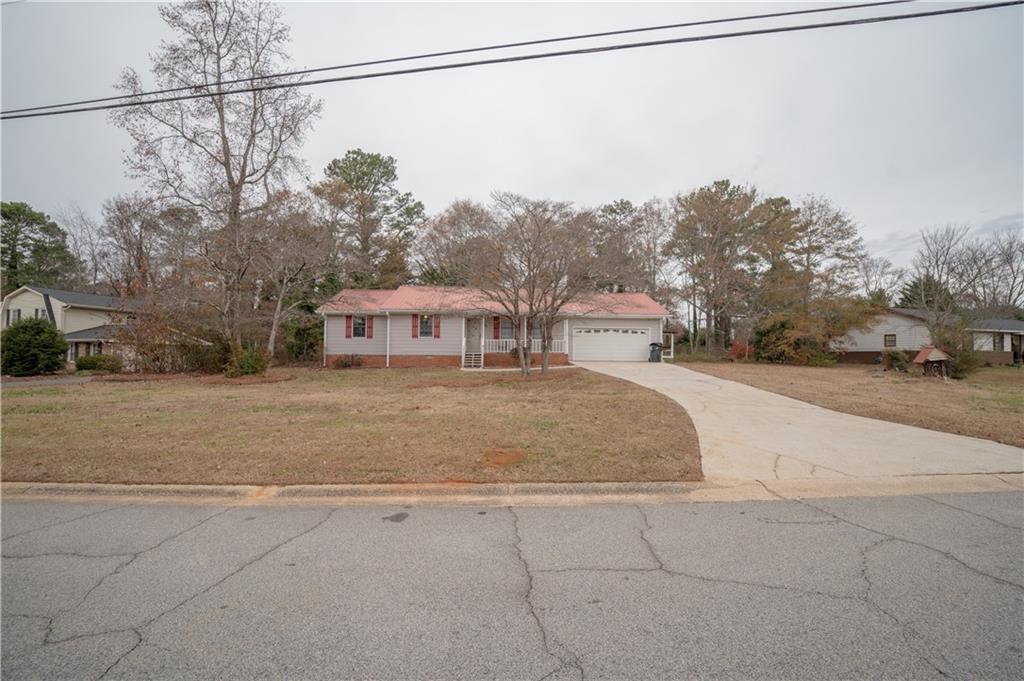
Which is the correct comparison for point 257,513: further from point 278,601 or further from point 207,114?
point 207,114

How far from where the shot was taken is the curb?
189 inches

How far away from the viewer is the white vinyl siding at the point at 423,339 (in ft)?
77.8

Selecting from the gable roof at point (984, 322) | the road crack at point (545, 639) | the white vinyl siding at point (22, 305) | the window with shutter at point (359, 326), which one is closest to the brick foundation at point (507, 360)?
the window with shutter at point (359, 326)

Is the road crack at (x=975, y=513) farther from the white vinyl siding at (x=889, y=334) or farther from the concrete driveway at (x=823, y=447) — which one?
the white vinyl siding at (x=889, y=334)

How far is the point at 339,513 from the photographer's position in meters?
4.46

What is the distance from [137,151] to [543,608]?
79.2ft

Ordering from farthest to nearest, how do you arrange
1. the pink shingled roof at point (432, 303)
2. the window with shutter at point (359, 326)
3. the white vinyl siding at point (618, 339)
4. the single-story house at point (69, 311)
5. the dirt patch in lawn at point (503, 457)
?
the single-story house at point (69, 311), the white vinyl siding at point (618, 339), the window with shutter at point (359, 326), the pink shingled roof at point (432, 303), the dirt patch in lawn at point (503, 457)

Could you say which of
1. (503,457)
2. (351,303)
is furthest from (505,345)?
(503,457)

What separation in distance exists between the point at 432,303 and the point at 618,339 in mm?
10501

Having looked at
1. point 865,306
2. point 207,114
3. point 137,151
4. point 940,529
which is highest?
point 207,114

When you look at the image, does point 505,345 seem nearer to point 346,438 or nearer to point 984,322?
point 346,438

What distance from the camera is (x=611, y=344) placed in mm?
26000

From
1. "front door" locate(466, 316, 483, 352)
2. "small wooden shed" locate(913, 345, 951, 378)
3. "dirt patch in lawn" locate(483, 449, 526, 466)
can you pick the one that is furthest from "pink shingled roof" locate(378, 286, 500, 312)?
"small wooden shed" locate(913, 345, 951, 378)

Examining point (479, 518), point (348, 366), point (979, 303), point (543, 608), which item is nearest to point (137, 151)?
point (348, 366)
